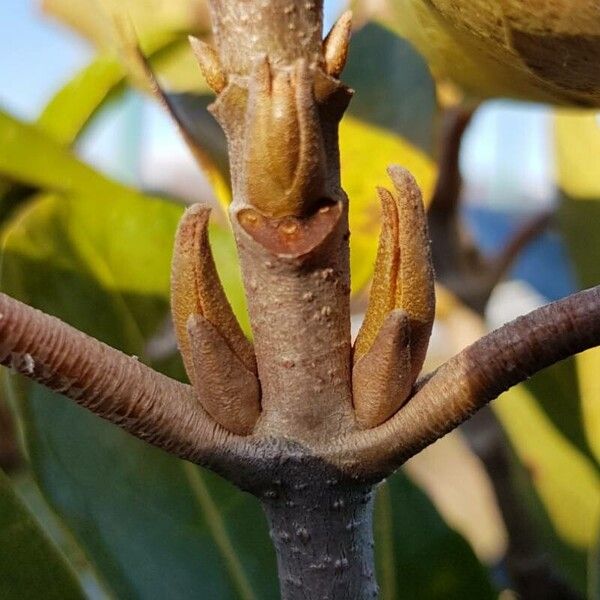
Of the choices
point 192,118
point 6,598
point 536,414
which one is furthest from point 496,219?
point 6,598

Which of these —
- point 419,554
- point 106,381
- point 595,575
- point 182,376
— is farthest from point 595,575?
point 106,381

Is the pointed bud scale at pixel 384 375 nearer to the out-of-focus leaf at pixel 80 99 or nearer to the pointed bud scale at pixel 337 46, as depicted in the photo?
the pointed bud scale at pixel 337 46

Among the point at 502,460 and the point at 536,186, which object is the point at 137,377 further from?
the point at 536,186

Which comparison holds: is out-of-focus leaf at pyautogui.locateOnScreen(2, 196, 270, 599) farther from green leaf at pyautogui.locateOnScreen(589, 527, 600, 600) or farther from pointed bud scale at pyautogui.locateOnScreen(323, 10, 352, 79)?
pointed bud scale at pyautogui.locateOnScreen(323, 10, 352, 79)

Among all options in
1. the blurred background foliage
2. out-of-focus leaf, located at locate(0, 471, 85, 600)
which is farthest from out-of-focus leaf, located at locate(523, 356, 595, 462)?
out-of-focus leaf, located at locate(0, 471, 85, 600)

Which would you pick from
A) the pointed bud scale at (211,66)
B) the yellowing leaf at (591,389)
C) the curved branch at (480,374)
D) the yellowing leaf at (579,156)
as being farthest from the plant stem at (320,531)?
the yellowing leaf at (579,156)

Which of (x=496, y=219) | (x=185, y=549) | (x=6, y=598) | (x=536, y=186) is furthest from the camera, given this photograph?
(x=536, y=186)

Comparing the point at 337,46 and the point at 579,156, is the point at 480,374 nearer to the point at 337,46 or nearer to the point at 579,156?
the point at 337,46
